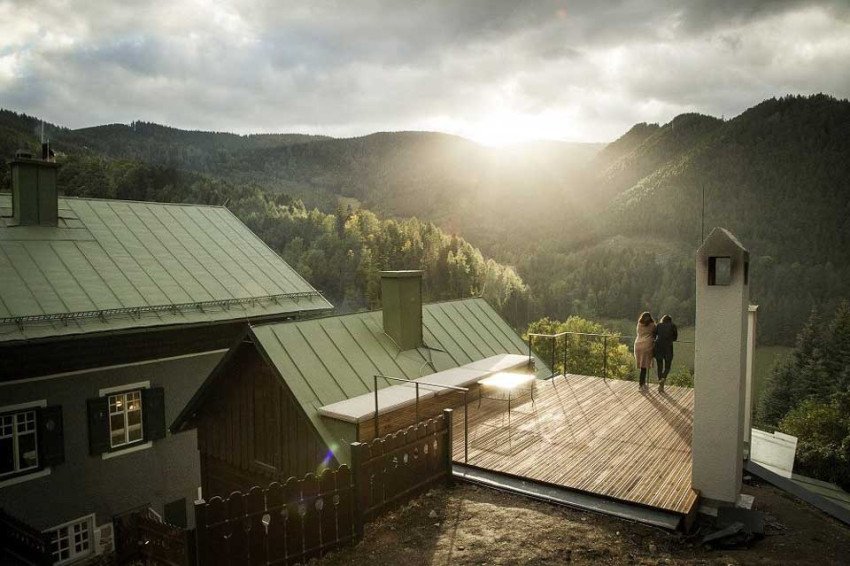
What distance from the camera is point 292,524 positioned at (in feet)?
19.2

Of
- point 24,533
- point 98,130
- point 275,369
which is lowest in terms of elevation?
point 24,533

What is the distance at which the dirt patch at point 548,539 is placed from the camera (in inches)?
227

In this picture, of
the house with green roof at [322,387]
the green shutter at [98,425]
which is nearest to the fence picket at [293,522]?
the house with green roof at [322,387]

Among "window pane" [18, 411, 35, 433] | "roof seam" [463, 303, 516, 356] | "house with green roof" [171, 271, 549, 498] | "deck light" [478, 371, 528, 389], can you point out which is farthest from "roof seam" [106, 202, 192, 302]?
"deck light" [478, 371, 528, 389]

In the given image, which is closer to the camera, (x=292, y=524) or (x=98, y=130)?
(x=292, y=524)

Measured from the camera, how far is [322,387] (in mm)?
9133

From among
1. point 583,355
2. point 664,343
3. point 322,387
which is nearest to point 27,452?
point 322,387

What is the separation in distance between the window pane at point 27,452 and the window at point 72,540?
4.87 feet

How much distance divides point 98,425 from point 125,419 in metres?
0.72

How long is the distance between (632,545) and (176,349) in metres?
11.5

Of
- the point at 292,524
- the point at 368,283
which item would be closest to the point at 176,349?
the point at 292,524

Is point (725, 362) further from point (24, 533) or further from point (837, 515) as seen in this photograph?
point (24, 533)

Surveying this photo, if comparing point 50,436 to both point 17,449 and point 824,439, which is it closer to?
point 17,449

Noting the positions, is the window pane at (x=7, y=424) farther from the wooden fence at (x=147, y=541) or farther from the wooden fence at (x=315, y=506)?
the wooden fence at (x=315, y=506)
